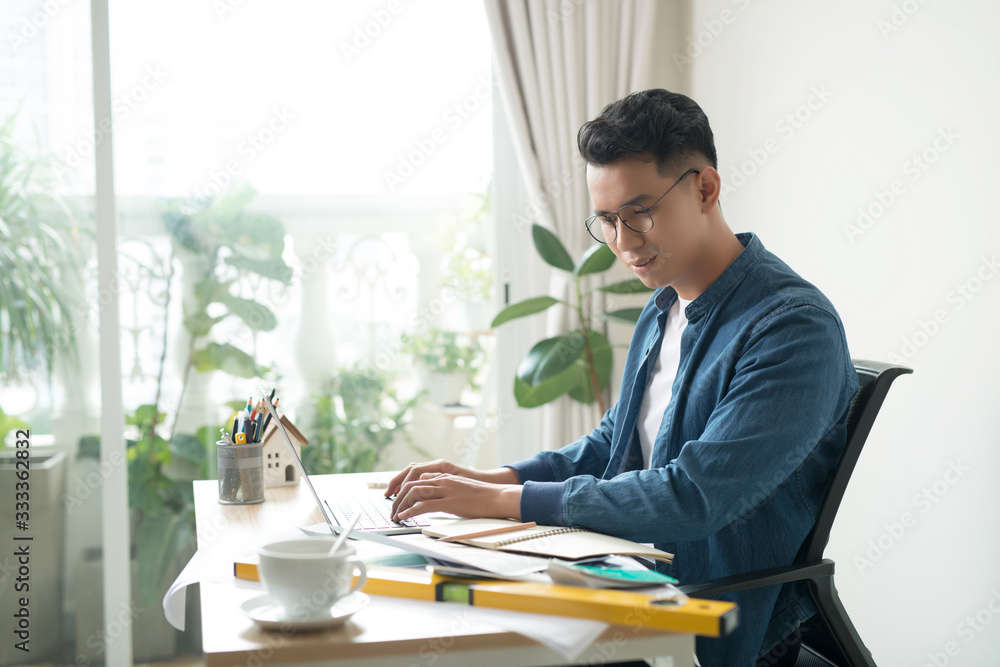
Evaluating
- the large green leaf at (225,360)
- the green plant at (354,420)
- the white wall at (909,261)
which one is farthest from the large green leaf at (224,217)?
the white wall at (909,261)

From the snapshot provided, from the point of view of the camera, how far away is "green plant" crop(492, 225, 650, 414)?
2.48 metres

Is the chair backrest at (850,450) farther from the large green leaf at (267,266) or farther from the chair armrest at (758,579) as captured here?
the large green leaf at (267,266)

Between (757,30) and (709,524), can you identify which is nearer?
(709,524)

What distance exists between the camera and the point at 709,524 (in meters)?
1.11

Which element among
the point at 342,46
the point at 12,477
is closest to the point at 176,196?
the point at 342,46

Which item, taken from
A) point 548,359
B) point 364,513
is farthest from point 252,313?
point 364,513

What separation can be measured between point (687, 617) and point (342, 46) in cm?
251

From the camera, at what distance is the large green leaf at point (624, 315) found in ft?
8.29

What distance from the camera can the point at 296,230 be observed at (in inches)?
111

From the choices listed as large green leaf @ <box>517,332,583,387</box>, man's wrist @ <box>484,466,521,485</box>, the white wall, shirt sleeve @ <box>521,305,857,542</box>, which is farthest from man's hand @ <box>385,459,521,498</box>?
large green leaf @ <box>517,332,583,387</box>

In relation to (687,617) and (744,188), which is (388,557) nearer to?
(687,617)

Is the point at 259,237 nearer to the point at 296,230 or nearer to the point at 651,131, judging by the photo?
the point at 296,230

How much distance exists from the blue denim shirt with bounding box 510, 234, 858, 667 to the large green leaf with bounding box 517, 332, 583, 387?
44.2 inches

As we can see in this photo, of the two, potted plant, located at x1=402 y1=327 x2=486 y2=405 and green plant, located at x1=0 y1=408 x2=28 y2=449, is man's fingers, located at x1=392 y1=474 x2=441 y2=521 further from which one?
green plant, located at x1=0 y1=408 x2=28 y2=449
